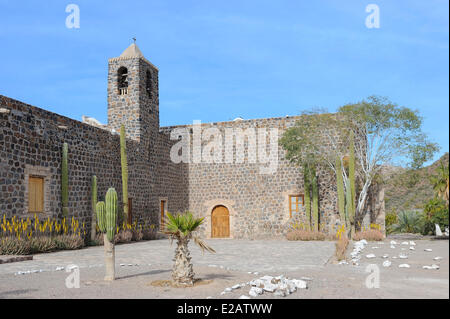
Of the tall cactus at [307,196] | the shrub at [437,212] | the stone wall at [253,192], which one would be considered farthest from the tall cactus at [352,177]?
the shrub at [437,212]

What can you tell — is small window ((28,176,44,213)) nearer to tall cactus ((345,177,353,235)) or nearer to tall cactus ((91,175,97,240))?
tall cactus ((91,175,97,240))

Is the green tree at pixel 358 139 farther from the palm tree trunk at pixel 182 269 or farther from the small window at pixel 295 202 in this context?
the palm tree trunk at pixel 182 269

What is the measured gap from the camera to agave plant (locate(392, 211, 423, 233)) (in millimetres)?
21297

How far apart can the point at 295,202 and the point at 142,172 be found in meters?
6.60

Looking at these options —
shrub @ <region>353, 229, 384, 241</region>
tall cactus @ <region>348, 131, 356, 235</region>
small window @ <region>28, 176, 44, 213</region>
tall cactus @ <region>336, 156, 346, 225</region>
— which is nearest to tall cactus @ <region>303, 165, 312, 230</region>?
tall cactus @ <region>336, 156, 346, 225</region>

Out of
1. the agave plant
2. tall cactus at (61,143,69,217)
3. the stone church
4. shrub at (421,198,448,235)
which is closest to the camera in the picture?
the stone church

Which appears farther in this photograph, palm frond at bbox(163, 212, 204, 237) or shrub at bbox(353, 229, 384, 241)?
shrub at bbox(353, 229, 384, 241)

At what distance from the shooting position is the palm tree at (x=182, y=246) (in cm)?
662

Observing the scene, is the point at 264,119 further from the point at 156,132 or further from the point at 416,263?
the point at 416,263

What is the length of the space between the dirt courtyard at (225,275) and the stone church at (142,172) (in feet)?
9.12

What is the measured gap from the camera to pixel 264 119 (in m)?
20.0

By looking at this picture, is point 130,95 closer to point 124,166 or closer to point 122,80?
point 122,80

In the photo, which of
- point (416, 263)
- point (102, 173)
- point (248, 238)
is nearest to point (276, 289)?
point (416, 263)

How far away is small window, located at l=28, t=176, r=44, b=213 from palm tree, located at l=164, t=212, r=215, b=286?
24.4 ft
